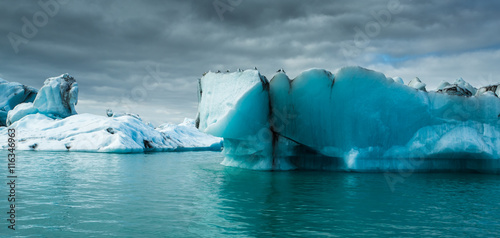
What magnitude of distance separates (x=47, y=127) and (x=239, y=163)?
67.8ft

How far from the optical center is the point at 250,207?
7332 millimetres

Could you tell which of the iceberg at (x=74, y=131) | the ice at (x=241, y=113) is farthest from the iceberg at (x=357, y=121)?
the iceberg at (x=74, y=131)

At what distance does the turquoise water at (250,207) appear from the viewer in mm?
5613

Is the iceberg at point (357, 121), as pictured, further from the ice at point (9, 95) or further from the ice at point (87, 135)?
the ice at point (9, 95)

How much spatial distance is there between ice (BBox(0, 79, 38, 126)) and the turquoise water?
34683mm

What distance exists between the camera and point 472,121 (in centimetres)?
1368

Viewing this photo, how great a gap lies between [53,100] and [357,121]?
100ft

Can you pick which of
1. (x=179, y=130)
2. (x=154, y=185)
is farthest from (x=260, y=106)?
(x=179, y=130)

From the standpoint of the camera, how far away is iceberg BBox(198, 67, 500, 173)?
12.8m

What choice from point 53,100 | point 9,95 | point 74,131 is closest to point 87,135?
point 74,131

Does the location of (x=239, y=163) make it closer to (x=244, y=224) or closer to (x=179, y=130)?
(x=244, y=224)

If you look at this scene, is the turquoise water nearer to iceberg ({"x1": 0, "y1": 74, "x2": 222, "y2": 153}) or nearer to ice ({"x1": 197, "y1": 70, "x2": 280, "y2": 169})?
ice ({"x1": 197, "y1": 70, "x2": 280, "y2": 169})

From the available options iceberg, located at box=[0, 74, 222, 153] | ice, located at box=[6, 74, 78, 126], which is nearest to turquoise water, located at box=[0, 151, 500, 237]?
iceberg, located at box=[0, 74, 222, 153]

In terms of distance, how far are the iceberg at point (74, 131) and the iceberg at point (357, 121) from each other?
15557 millimetres
